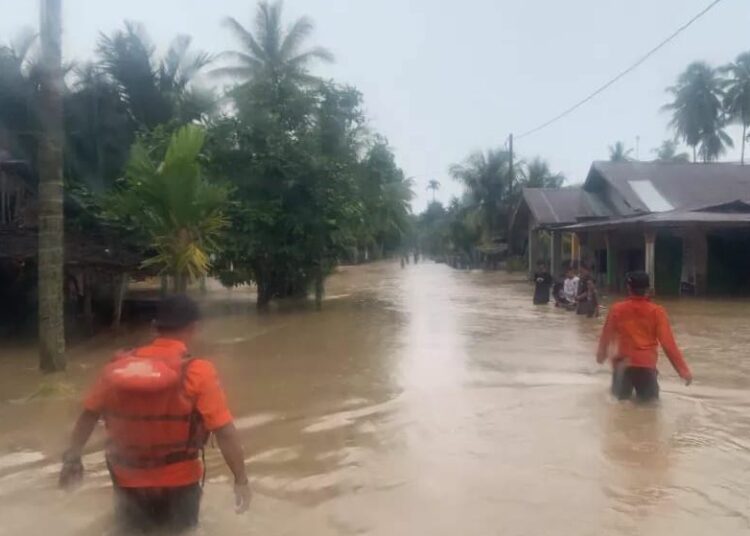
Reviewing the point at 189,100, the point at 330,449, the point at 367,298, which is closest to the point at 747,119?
the point at 367,298

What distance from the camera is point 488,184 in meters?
54.5

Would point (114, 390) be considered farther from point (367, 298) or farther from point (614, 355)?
point (367, 298)

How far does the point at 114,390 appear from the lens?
11.7ft

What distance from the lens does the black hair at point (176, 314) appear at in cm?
377

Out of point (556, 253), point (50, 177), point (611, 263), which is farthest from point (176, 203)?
point (556, 253)

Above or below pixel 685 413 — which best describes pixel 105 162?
above

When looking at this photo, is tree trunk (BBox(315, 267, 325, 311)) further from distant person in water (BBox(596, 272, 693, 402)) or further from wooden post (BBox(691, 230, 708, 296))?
distant person in water (BBox(596, 272, 693, 402))

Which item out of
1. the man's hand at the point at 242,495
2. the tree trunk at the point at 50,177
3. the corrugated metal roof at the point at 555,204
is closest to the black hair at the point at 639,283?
the man's hand at the point at 242,495

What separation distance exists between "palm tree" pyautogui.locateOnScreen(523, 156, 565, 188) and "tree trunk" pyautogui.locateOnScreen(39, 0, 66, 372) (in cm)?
4829

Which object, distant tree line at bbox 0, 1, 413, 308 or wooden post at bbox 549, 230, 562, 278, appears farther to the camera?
wooden post at bbox 549, 230, 562, 278

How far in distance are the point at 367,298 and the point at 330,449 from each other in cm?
2007

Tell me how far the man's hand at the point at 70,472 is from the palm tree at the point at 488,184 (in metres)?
50.5

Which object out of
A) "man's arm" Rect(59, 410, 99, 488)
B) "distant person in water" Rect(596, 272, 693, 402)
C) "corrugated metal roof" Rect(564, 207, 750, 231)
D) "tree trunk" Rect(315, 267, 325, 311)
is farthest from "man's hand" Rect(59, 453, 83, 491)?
"corrugated metal roof" Rect(564, 207, 750, 231)

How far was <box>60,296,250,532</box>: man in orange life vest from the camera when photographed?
3.54 metres
